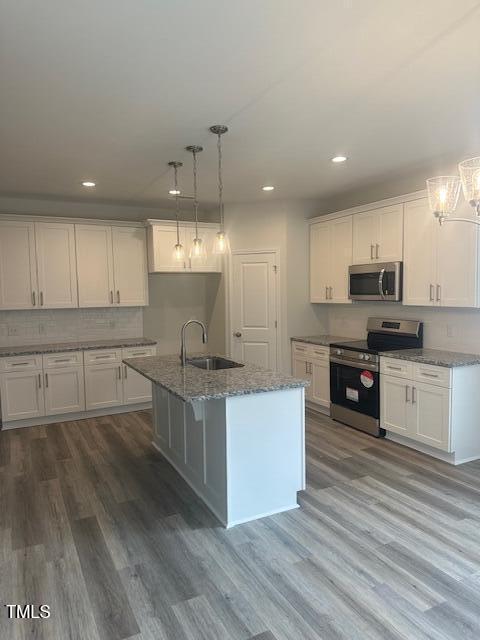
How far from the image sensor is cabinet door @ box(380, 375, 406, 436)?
4031 mm

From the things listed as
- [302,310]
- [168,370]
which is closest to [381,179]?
[302,310]

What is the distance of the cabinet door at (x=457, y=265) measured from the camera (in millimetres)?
3732

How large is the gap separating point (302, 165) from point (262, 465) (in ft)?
9.08

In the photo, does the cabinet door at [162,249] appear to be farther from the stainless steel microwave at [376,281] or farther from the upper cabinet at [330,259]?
the stainless steel microwave at [376,281]

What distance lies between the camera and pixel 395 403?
4.15 meters

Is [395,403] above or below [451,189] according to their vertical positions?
below

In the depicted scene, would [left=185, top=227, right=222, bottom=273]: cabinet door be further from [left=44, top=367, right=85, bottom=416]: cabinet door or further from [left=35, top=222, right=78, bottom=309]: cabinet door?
[left=44, top=367, right=85, bottom=416]: cabinet door

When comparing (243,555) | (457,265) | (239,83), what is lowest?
(243,555)

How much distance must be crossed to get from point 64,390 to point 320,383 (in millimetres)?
3092

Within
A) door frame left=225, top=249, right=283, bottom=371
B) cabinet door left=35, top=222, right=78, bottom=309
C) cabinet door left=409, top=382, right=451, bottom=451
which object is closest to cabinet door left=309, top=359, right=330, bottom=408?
door frame left=225, top=249, right=283, bottom=371

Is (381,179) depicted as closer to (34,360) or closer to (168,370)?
(168,370)

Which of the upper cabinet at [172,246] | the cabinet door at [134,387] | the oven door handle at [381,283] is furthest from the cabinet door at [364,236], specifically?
the cabinet door at [134,387]

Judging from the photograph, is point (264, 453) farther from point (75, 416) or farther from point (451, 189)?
point (75, 416)

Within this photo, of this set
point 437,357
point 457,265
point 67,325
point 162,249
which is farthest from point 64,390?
point 457,265
